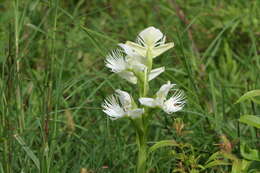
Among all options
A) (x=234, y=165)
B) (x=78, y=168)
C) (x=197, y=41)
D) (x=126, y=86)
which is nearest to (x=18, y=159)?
(x=78, y=168)

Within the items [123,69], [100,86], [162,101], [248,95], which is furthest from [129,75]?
[100,86]

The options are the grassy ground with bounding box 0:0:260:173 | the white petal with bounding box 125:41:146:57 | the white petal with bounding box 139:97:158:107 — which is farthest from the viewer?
the grassy ground with bounding box 0:0:260:173

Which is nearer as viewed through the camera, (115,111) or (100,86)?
(115,111)

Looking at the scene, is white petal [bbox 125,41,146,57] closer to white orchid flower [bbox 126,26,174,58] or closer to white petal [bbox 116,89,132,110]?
white orchid flower [bbox 126,26,174,58]

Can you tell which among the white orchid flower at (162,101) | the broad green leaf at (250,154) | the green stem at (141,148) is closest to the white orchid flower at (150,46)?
the white orchid flower at (162,101)

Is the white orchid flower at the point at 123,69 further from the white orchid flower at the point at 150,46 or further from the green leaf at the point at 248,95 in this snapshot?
the green leaf at the point at 248,95

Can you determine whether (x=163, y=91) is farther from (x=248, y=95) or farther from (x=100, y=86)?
(x=100, y=86)

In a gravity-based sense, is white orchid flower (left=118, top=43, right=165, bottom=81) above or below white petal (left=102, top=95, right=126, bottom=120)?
above

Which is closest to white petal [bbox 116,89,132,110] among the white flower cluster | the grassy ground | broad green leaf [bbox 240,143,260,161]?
the white flower cluster
